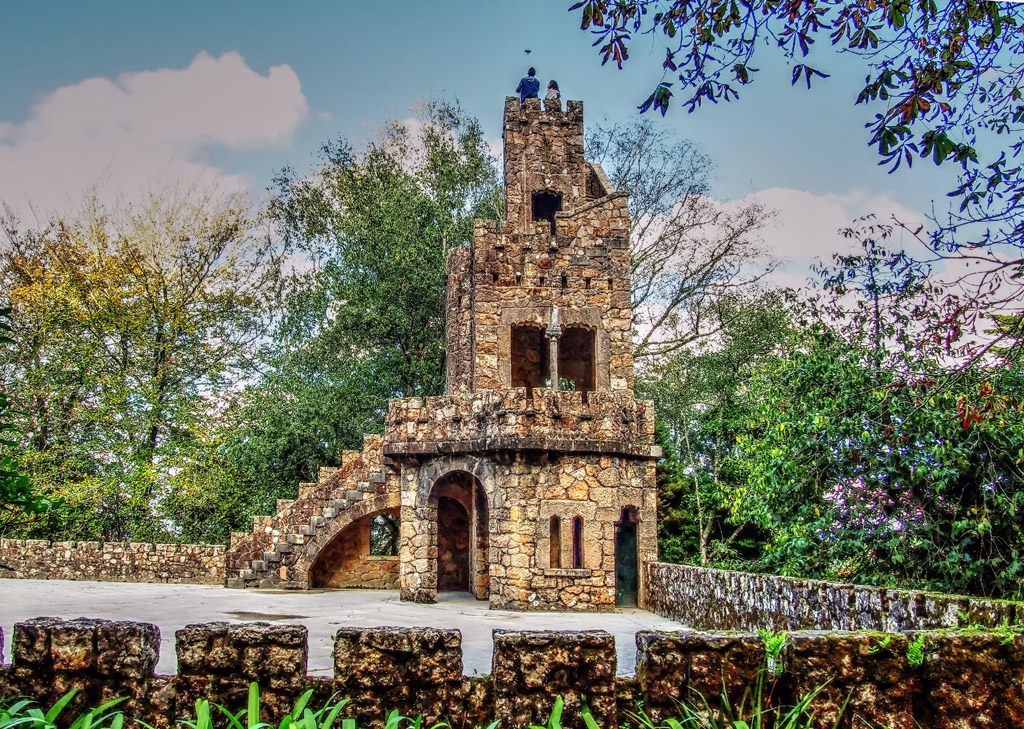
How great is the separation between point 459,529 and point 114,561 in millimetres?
7806

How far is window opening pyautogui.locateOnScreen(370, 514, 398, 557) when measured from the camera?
24047mm

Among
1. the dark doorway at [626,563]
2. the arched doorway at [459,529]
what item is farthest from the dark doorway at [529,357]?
the dark doorway at [626,563]

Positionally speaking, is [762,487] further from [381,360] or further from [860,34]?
[381,360]

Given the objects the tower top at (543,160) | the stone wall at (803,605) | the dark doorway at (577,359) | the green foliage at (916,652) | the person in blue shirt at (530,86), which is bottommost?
the stone wall at (803,605)

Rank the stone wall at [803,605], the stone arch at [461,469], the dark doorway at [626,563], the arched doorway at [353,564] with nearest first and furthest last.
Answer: the stone wall at [803,605] → the stone arch at [461,469] → the dark doorway at [626,563] → the arched doorway at [353,564]

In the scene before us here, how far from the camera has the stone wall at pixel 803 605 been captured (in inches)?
233

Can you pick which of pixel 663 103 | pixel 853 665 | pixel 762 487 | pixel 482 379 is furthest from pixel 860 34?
pixel 482 379

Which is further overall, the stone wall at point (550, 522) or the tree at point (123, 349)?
the tree at point (123, 349)

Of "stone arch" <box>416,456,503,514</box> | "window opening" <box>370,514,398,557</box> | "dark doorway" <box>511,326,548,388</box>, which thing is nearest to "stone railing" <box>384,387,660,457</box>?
"stone arch" <box>416,456,503,514</box>

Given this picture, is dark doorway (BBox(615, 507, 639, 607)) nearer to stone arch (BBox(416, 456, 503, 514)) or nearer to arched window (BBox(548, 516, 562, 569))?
arched window (BBox(548, 516, 562, 569))

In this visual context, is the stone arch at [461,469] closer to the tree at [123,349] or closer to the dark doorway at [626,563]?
the dark doorway at [626,563]

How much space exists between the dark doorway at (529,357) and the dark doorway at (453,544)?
3.40m

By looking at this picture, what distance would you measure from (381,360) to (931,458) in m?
16.3

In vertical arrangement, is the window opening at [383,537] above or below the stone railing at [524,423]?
below
